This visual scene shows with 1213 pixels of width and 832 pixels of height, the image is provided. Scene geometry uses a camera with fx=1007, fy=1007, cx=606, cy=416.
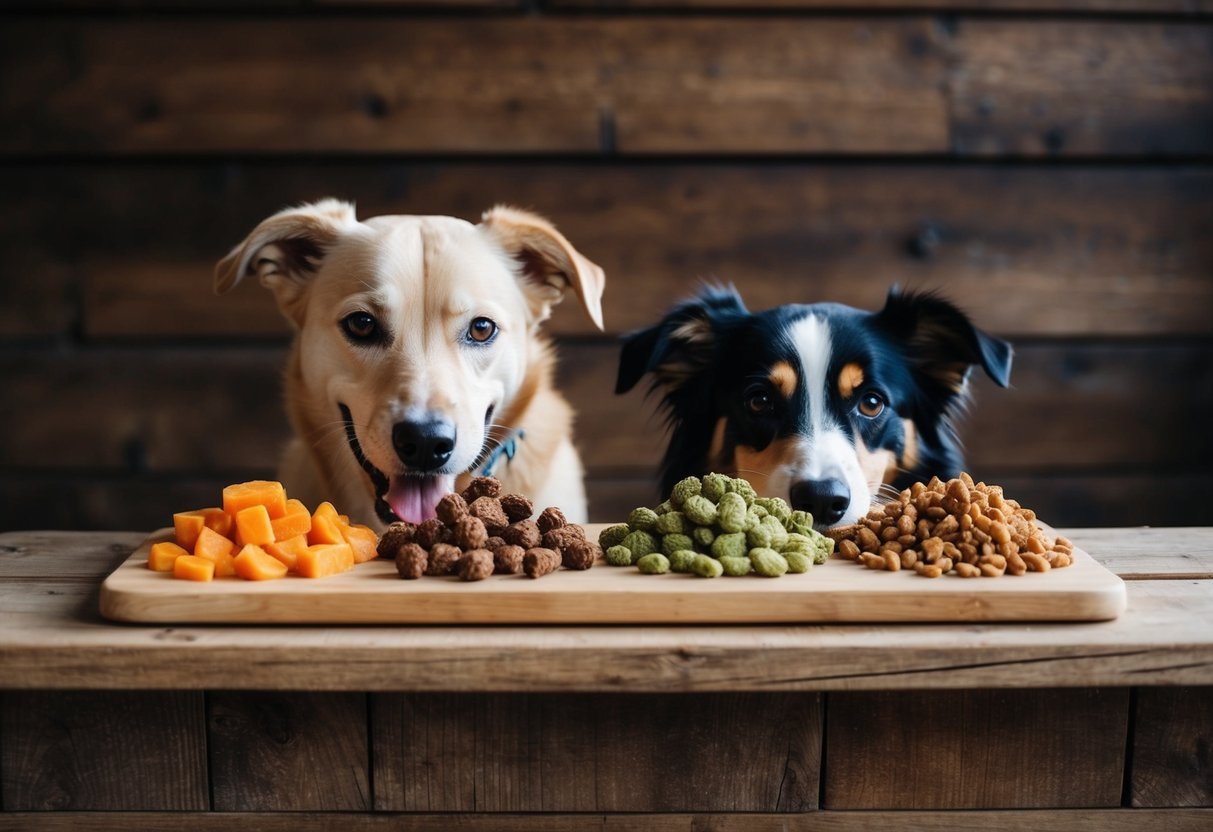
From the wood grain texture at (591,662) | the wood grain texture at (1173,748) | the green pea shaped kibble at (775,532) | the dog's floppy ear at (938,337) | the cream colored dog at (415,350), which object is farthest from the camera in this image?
the dog's floppy ear at (938,337)

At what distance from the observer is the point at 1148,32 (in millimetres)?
2781

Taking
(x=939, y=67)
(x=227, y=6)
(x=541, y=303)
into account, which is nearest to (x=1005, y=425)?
(x=939, y=67)

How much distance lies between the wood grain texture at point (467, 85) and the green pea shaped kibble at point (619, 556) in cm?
167

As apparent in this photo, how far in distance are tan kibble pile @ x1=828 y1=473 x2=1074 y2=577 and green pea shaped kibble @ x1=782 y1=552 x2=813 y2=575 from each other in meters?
0.09

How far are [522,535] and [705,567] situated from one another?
26cm

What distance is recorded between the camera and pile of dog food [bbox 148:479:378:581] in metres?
1.29

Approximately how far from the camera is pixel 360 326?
67.0 inches

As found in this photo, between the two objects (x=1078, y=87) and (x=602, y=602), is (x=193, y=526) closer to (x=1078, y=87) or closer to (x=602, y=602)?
(x=602, y=602)

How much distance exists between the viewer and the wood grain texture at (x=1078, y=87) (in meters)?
2.78

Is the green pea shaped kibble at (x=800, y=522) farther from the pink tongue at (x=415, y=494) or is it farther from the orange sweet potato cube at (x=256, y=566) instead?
the orange sweet potato cube at (x=256, y=566)

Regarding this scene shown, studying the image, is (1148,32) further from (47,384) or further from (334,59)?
(47,384)

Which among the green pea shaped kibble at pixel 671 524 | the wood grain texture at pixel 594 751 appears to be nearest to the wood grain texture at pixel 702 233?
the green pea shaped kibble at pixel 671 524

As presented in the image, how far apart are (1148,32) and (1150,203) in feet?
1.53

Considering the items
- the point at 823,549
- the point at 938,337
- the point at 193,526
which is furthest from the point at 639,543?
the point at 938,337
